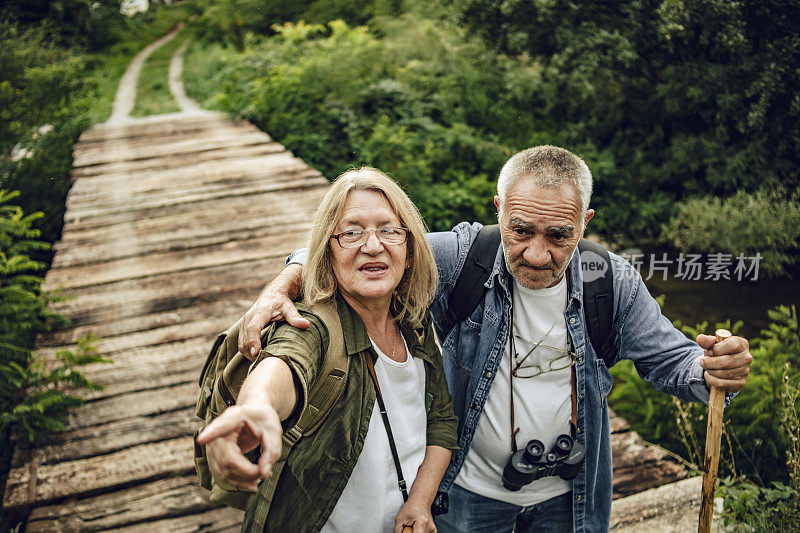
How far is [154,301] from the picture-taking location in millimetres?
4035

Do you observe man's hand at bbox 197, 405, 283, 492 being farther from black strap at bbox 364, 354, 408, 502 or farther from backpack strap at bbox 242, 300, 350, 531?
black strap at bbox 364, 354, 408, 502

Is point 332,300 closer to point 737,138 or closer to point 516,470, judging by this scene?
point 516,470

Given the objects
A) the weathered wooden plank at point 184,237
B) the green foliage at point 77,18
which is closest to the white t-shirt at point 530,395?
the weathered wooden plank at point 184,237

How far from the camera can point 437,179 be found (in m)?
8.05

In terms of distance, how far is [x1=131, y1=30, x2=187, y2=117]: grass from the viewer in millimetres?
12805

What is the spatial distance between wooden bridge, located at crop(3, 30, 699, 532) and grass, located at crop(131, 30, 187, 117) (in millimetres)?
5747

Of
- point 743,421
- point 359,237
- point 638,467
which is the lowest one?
point 743,421

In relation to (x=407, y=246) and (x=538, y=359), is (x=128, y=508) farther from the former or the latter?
(x=538, y=359)

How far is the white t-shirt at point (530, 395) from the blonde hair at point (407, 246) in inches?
16.3

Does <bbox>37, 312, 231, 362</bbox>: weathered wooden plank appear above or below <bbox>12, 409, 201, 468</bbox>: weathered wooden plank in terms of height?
above

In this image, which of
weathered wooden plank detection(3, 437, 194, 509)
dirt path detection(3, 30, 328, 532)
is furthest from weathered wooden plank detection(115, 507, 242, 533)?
weathered wooden plank detection(3, 437, 194, 509)

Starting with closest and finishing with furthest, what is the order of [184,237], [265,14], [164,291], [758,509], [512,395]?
[512,395] → [758,509] → [164,291] → [184,237] → [265,14]

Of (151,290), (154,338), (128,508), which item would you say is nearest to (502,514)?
(128,508)

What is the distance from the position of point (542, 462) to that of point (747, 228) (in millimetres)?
6651
